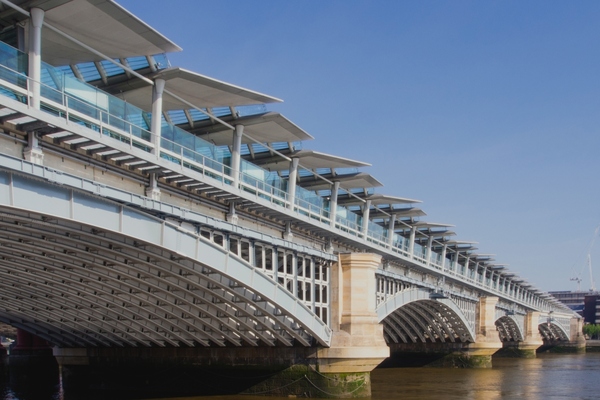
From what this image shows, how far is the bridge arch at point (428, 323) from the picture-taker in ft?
151

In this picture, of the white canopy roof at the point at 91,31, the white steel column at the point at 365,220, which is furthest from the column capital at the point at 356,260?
the white canopy roof at the point at 91,31

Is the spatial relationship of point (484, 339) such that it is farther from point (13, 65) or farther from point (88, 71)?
point (13, 65)

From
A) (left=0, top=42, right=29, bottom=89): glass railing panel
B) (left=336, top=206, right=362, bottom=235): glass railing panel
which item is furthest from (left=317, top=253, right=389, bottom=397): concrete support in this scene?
(left=0, top=42, right=29, bottom=89): glass railing panel

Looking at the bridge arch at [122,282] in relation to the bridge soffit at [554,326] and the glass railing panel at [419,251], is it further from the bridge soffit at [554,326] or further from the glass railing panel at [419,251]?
the bridge soffit at [554,326]

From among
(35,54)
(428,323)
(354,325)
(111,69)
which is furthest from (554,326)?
(35,54)

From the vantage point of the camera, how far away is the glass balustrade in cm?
1661

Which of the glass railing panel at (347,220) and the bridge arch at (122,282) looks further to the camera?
the glass railing panel at (347,220)

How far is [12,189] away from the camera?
15336mm

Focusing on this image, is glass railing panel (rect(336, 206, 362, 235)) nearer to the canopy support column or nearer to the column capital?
the canopy support column

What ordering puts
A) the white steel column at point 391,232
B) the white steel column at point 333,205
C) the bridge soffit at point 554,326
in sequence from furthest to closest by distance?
the bridge soffit at point 554,326, the white steel column at point 391,232, the white steel column at point 333,205

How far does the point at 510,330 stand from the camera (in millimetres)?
75000

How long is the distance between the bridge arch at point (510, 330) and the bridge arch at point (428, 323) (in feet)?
60.3

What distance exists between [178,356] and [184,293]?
681cm

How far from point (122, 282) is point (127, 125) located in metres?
6.31
